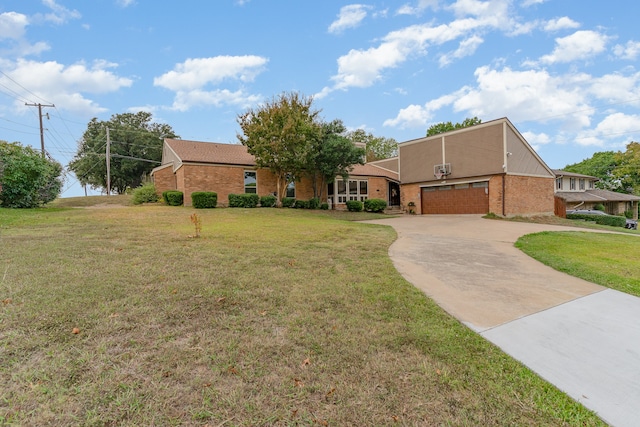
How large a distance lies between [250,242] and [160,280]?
314 cm

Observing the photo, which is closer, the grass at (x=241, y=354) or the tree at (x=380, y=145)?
the grass at (x=241, y=354)

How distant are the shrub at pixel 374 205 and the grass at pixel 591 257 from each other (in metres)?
11.8

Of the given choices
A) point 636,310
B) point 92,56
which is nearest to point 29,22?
point 92,56

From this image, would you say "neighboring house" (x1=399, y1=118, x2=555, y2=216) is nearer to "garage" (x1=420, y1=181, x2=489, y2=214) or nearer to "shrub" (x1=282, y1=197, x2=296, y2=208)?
"garage" (x1=420, y1=181, x2=489, y2=214)

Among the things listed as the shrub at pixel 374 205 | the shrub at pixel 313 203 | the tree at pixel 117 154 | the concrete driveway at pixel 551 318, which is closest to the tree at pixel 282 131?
the shrub at pixel 313 203

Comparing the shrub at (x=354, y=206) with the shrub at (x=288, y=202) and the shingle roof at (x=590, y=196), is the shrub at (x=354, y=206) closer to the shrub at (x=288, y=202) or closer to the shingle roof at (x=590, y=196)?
the shrub at (x=288, y=202)

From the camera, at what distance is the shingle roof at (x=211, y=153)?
18.5 m

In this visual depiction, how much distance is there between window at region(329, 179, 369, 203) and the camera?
22625 millimetres

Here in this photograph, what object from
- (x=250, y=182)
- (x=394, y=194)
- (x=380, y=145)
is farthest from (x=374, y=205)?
(x=380, y=145)

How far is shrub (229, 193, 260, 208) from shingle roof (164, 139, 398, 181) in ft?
7.98

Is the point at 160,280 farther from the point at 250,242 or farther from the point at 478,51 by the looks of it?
the point at 478,51

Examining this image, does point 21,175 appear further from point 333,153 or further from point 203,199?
point 333,153

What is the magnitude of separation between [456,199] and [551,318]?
18.0 metres

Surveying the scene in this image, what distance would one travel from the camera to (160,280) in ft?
13.8
